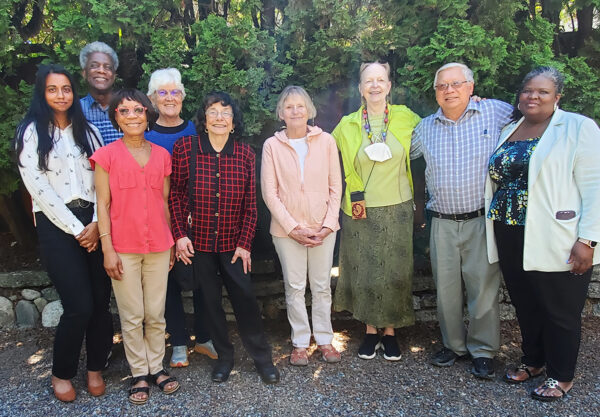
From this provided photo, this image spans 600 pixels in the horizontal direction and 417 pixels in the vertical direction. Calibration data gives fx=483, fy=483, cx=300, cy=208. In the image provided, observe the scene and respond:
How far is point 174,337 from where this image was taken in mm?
3797

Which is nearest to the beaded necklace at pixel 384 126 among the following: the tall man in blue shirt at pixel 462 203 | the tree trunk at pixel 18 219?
the tall man in blue shirt at pixel 462 203

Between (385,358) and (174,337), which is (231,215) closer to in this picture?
(174,337)

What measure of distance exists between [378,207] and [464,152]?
0.74m

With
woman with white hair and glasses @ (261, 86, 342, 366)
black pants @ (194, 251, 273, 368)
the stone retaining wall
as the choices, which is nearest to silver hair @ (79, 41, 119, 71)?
woman with white hair and glasses @ (261, 86, 342, 366)

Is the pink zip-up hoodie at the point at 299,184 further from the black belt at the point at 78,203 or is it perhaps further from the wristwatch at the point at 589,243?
the wristwatch at the point at 589,243

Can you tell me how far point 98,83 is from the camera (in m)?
3.66

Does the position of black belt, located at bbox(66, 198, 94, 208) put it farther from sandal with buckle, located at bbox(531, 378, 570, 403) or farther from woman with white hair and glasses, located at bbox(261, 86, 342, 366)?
sandal with buckle, located at bbox(531, 378, 570, 403)

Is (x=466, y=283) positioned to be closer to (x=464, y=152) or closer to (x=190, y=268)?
(x=464, y=152)

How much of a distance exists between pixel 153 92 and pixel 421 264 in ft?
9.80

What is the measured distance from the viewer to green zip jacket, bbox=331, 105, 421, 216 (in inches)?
146

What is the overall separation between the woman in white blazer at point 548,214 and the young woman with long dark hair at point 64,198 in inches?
107

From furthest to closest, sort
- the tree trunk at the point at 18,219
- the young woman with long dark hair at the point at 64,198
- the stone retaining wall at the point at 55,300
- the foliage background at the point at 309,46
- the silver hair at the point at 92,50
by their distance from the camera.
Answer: the tree trunk at the point at 18,219 → the stone retaining wall at the point at 55,300 → the foliage background at the point at 309,46 → the silver hair at the point at 92,50 → the young woman with long dark hair at the point at 64,198

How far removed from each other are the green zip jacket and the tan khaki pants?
147cm

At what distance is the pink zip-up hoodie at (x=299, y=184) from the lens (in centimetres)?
359
